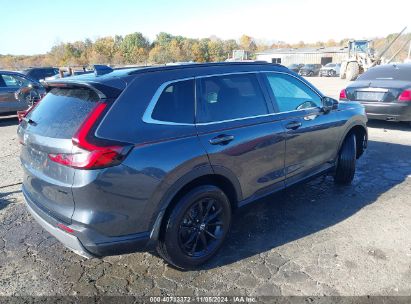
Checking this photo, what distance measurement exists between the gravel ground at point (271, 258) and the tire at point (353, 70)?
927 inches

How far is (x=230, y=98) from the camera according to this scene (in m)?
3.26

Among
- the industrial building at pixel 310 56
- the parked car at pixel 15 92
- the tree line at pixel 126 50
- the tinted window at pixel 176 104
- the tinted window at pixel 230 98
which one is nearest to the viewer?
the tinted window at pixel 176 104

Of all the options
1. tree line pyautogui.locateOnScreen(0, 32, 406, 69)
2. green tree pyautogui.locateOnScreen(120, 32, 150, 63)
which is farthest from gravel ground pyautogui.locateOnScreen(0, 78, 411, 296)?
green tree pyautogui.locateOnScreen(120, 32, 150, 63)

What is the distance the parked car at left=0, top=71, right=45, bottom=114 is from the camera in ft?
33.8

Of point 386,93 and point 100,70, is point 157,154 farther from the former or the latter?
point 386,93

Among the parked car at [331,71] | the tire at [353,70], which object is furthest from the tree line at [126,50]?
the tire at [353,70]

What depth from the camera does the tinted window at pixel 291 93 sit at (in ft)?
12.2

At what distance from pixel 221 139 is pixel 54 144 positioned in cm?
138

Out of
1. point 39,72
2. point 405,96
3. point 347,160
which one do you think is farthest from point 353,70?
point 347,160

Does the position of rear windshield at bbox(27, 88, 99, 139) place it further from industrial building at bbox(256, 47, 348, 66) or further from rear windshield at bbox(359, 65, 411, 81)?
industrial building at bbox(256, 47, 348, 66)

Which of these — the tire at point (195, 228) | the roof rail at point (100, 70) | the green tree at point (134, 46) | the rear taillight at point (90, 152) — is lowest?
the tire at point (195, 228)

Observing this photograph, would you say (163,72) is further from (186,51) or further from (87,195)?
(186,51)

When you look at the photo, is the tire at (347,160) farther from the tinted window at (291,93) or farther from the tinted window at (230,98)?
the tinted window at (230,98)

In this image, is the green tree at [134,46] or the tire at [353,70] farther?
the green tree at [134,46]
